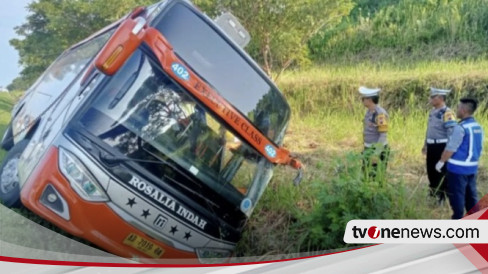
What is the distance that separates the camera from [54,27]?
3.56 ft

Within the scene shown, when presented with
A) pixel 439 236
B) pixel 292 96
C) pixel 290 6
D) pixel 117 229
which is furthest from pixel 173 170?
pixel 439 236

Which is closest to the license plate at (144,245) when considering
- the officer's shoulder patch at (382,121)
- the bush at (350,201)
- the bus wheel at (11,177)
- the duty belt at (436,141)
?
the bus wheel at (11,177)

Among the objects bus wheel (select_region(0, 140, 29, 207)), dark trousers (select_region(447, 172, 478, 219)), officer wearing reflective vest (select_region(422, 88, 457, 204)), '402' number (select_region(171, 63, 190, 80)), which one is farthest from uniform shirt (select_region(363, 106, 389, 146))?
bus wheel (select_region(0, 140, 29, 207))

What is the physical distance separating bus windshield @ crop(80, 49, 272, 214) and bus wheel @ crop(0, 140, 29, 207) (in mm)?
149

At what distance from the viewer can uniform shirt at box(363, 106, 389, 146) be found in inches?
48.9

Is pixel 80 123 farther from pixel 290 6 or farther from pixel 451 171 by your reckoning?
pixel 451 171

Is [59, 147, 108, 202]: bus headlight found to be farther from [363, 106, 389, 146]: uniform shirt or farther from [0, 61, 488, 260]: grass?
[363, 106, 389, 146]: uniform shirt

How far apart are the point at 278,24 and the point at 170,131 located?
14.1 inches

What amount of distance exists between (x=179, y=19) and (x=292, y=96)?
32 cm

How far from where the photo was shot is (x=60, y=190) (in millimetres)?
1102

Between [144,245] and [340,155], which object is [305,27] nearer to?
[340,155]

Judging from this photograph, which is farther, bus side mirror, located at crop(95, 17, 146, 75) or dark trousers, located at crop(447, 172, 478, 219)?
dark trousers, located at crop(447, 172, 478, 219)

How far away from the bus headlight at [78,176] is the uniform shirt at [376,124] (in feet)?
2.16

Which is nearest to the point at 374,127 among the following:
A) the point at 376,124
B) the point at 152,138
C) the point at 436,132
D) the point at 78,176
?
the point at 376,124
